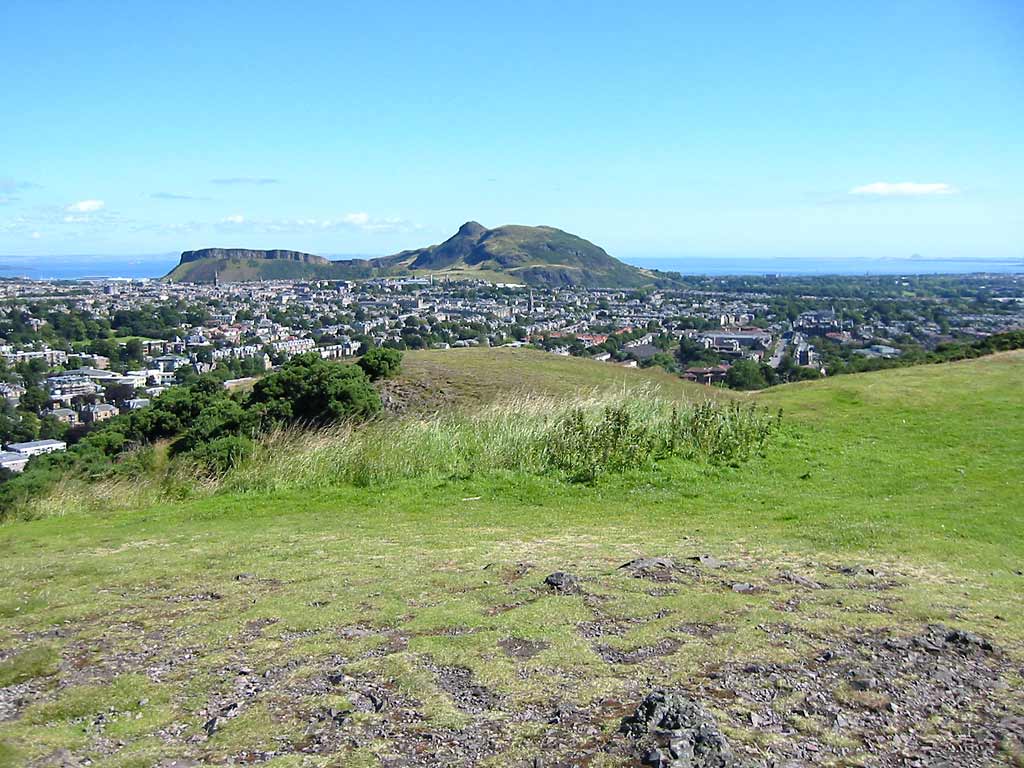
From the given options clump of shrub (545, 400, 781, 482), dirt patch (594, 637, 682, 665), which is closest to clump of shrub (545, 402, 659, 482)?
clump of shrub (545, 400, 781, 482)

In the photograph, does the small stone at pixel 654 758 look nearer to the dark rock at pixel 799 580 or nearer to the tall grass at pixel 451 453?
the dark rock at pixel 799 580

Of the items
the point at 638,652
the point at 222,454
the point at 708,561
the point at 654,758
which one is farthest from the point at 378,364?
the point at 654,758

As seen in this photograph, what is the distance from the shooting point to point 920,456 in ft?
42.4

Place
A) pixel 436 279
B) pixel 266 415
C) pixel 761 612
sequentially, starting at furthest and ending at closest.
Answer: pixel 436 279, pixel 266 415, pixel 761 612

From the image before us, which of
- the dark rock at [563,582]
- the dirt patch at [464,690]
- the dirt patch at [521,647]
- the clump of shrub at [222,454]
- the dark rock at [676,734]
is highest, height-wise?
the dark rock at [676,734]

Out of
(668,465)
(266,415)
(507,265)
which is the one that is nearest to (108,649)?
(668,465)

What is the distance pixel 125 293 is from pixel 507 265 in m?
67.5

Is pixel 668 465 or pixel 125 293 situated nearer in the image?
pixel 668 465

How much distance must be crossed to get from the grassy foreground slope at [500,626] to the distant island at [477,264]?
12134 cm

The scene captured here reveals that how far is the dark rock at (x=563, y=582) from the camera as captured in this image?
20.1 ft

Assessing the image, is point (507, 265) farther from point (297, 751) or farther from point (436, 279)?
point (297, 751)

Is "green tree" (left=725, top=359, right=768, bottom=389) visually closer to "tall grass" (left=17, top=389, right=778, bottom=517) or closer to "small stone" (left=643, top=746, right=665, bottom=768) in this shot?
"tall grass" (left=17, top=389, right=778, bottom=517)

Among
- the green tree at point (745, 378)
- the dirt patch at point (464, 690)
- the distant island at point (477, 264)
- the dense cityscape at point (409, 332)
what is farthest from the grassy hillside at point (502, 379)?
the distant island at point (477, 264)

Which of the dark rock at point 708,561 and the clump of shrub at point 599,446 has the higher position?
the dark rock at point 708,561
